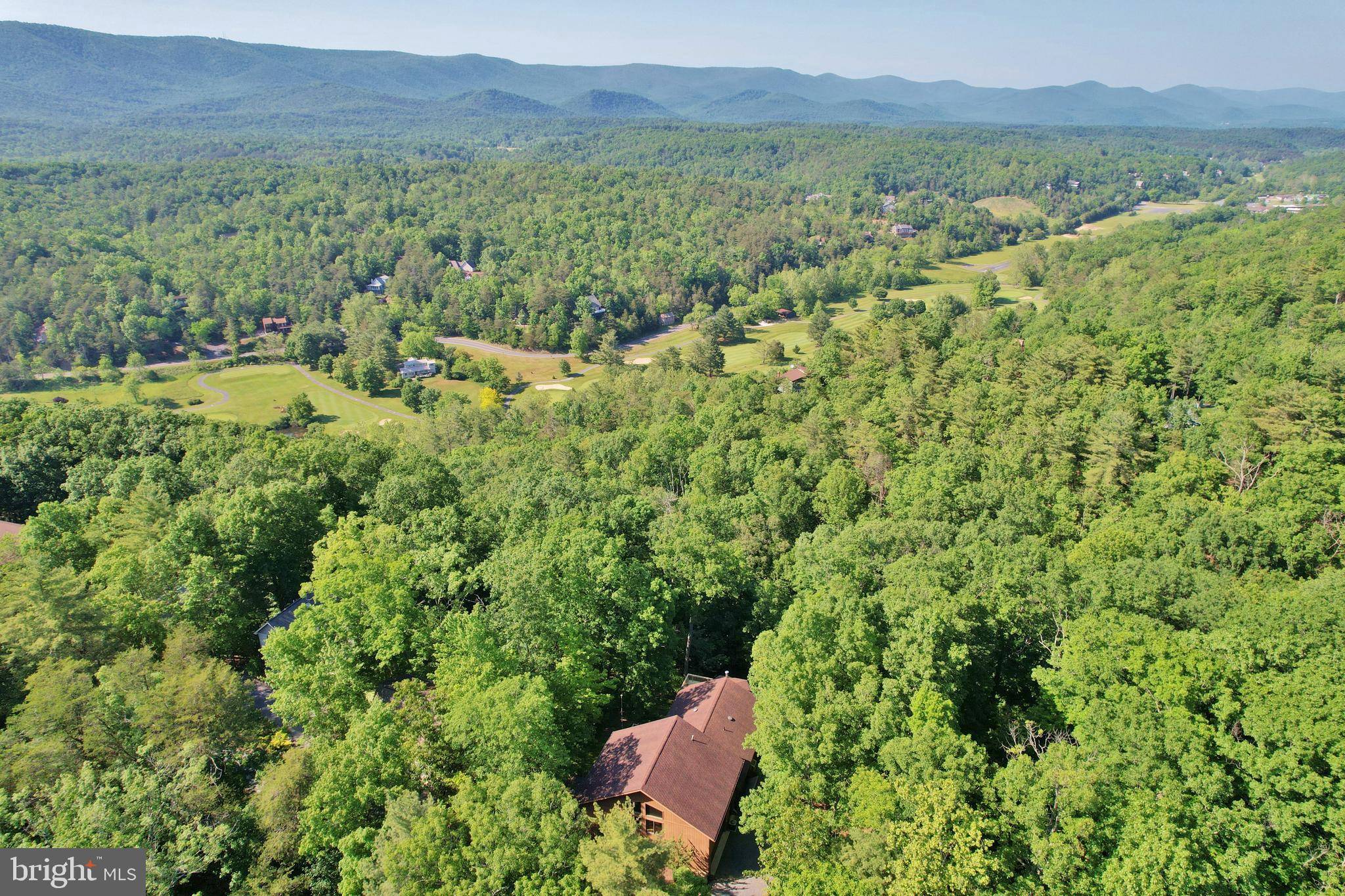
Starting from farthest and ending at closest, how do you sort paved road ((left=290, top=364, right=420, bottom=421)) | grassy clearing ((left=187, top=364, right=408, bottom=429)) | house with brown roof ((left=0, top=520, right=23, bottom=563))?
1. paved road ((left=290, top=364, right=420, bottom=421))
2. grassy clearing ((left=187, top=364, right=408, bottom=429))
3. house with brown roof ((left=0, top=520, right=23, bottom=563))

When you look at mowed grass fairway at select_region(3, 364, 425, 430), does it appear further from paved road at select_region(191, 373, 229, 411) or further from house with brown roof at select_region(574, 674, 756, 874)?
house with brown roof at select_region(574, 674, 756, 874)

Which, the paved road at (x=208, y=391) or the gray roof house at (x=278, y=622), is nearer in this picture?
the gray roof house at (x=278, y=622)

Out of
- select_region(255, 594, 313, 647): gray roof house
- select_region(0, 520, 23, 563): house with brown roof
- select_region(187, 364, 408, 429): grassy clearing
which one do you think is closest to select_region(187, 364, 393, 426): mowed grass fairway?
select_region(187, 364, 408, 429): grassy clearing

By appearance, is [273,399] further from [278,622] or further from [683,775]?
[683,775]

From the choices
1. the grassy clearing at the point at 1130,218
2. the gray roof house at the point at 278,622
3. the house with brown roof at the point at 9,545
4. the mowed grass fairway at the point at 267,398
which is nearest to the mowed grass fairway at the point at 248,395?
the mowed grass fairway at the point at 267,398

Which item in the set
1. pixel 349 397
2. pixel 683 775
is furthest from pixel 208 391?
pixel 683 775

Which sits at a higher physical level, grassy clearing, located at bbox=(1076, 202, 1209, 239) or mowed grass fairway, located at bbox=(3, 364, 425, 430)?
grassy clearing, located at bbox=(1076, 202, 1209, 239)

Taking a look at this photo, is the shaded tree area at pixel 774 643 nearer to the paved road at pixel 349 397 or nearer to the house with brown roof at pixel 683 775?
the house with brown roof at pixel 683 775
